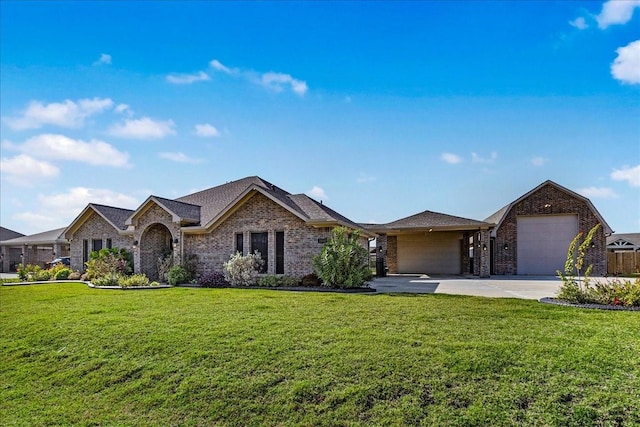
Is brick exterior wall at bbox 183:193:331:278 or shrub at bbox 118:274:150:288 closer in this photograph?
shrub at bbox 118:274:150:288

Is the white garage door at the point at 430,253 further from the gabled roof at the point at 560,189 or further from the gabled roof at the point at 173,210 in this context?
the gabled roof at the point at 173,210

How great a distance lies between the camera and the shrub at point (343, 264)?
15.2 meters

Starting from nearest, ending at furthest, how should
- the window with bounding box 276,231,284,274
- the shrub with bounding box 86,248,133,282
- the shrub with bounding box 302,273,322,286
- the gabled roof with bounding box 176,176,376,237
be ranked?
the shrub with bounding box 302,273,322,286
the gabled roof with bounding box 176,176,376,237
the window with bounding box 276,231,284,274
the shrub with bounding box 86,248,133,282

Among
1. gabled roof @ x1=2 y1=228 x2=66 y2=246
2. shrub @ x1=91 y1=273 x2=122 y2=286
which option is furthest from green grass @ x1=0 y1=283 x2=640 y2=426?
gabled roof @ x1=2 y1=228 x2=66 y2=246

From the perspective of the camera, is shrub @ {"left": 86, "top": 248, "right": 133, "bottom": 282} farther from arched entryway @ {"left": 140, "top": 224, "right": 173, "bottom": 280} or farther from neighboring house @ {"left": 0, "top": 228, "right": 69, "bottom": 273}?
neighboring house @ {"left": 0, "top": 228, "right": 69, "bottom": 273}

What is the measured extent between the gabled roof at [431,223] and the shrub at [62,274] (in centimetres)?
1777

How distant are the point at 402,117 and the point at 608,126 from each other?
285 inches

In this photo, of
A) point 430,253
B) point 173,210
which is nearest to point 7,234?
point 173,210

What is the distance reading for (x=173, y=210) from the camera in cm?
1973

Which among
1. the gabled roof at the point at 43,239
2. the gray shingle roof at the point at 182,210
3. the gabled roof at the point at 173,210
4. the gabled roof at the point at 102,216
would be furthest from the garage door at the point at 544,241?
the gabled roof at the point at 43,239

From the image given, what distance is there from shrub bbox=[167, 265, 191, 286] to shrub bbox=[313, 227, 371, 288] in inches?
262

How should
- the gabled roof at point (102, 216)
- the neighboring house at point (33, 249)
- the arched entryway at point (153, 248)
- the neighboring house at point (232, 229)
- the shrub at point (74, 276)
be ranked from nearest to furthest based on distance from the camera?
the neighboring house at point (232, 229)
the arched entryway at point (153, 248)
the shrub at point (74, 276)
the gabled roof at point (102, 216)
the neighboring house at point (33, 249)

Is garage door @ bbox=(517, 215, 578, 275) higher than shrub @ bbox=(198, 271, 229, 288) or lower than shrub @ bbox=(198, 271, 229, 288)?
higher

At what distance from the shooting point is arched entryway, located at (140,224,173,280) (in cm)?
2091
